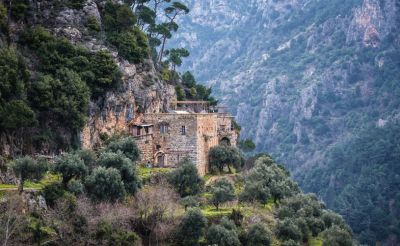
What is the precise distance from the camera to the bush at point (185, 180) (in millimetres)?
65688

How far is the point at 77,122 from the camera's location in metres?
63.9

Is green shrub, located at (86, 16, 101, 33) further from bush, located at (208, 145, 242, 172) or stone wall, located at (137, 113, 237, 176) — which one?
bush, located at (208, 145, 242, 172)

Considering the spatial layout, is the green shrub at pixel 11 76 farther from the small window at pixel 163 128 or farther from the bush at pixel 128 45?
the small window at pixel 163 128

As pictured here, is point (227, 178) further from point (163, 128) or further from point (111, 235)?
point (111, 235)

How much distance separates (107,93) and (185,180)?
11.3 meters

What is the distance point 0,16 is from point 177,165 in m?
20.4

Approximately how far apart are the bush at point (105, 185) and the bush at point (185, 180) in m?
10.5

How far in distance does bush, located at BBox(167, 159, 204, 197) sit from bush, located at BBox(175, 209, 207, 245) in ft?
30.4

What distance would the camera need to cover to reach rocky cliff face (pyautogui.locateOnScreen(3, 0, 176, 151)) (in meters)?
69.0

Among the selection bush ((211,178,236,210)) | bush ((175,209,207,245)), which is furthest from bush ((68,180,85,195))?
bush ((211,178,236,210))

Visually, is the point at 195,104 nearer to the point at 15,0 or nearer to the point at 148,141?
the point at 148,141

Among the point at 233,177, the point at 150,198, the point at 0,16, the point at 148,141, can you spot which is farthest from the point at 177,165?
the point at 0,16

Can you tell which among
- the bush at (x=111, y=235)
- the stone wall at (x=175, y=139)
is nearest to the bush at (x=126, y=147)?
the stone wall at (x=175, y=139)

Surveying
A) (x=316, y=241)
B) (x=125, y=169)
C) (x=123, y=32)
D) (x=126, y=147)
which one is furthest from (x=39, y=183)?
(x=316, y=241)
